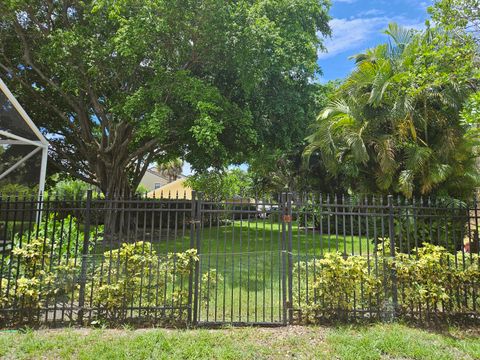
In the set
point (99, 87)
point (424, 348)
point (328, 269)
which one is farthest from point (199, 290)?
point (99, 87)

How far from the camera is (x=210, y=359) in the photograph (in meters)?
4.20

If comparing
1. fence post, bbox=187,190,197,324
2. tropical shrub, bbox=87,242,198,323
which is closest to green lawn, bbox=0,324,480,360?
fence post, bbox=187,190,197,324

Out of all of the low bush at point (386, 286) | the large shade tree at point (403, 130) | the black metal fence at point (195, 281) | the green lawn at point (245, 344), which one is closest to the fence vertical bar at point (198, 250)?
the black metal fence at point (195, 281)

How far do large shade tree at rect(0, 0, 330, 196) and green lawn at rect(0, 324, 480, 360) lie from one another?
6.65m

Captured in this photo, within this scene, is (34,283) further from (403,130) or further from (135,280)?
(403,130)

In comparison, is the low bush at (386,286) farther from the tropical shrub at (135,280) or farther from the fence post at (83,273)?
the fence post at (83,273)

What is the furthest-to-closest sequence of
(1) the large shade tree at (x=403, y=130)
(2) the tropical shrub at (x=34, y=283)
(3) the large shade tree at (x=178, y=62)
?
1. (3) the large shade tree at (x=178, y=62)
2. (1) the large shade tree at (x=403, y=130)
3. (2) the tropical shrub at (x=34, y=283)

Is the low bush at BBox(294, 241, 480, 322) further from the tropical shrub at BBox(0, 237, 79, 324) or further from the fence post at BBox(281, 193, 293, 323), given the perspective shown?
the tropical shrub at BBox(0, 237, 79, 324)

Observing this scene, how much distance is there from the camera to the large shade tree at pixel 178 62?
35.7ft

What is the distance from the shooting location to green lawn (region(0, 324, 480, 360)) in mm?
4285

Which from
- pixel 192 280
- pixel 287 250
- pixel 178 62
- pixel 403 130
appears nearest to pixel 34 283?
pixel 192 280

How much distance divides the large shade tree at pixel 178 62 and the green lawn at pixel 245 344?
6647 mm

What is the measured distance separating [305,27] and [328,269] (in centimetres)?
1127

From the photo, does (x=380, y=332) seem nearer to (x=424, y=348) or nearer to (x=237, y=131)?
(x=424, y=348)
